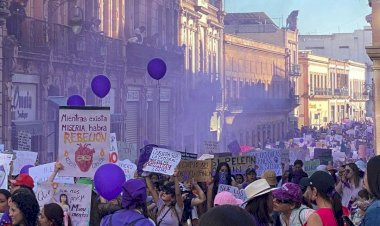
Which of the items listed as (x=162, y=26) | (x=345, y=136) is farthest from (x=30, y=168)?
(x=345, y=136)

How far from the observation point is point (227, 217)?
2830 millimetres

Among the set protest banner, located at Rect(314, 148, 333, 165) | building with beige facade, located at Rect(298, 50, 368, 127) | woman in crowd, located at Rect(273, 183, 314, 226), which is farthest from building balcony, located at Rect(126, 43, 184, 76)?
building with beige facade, located at Rect(298, 50, 368, 127)

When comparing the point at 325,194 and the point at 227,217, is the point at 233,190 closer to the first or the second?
the point at 325,194

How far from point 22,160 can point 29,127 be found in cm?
741

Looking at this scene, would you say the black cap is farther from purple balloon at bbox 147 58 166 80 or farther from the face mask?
purple balloon at bbox 147 58 166 80

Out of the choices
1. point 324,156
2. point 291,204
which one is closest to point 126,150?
point 324,156

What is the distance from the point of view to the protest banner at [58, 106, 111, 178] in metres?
7.39

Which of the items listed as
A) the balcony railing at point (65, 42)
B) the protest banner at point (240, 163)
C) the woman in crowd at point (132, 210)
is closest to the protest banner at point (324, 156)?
the protest banner at point (240, 163)

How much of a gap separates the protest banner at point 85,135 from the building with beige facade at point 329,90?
47666 mm

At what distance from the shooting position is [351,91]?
68.6m

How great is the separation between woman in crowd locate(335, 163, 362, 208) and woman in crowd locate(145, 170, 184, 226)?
2382 mm

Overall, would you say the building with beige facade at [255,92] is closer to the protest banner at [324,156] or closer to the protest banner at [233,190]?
the protest banner at [324,156]

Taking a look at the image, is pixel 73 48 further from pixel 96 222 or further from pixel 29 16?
pixel 96 222

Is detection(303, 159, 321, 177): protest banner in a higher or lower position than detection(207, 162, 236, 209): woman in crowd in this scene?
lower
